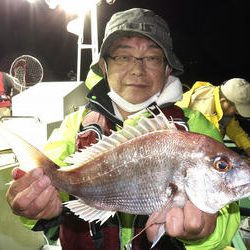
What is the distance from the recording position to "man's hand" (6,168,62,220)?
193 centimetres

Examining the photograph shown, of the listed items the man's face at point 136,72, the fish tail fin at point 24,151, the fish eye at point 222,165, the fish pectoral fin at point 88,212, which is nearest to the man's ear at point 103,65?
the man's face at point 136,72

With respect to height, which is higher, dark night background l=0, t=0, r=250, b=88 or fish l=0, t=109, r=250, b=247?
fish l=0, t=109, r=250, b=247

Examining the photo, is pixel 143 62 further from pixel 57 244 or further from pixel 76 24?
pixel 76 24

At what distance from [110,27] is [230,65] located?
2607 inches

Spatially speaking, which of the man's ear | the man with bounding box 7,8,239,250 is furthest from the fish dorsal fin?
the man's ear

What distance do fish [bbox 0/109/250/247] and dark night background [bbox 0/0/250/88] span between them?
5386 centimetres

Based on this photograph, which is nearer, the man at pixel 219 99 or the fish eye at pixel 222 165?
the fish eye at pixel 222 165

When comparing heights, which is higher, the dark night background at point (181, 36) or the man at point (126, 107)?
the man at point (126, 107)

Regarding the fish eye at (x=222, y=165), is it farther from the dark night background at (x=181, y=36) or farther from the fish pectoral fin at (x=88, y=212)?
the dark night background at (x=181, y=36)

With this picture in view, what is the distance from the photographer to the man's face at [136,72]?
2.56m

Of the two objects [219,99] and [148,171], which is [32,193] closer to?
[148,171]

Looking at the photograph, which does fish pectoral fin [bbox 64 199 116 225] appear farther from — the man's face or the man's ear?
the man's ear

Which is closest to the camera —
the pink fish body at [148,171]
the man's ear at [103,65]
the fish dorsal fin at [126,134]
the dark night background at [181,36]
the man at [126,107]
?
the pink fish body at [148,171]

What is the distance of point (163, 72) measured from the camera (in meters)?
2.70
